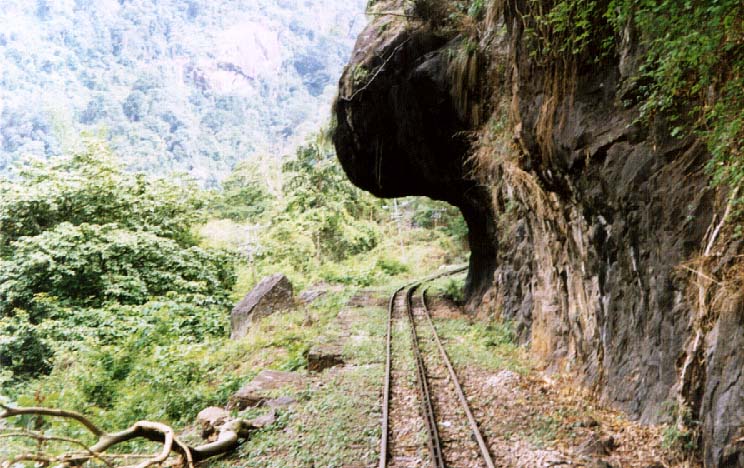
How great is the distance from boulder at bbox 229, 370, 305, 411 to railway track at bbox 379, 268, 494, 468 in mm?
1904

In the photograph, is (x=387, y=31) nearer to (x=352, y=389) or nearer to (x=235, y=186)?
(x=352, y=389)

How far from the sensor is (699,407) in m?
4.68

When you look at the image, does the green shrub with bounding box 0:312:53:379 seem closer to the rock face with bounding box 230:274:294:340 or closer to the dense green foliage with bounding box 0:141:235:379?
the dense green foliage with bounding box 0:141:235:379

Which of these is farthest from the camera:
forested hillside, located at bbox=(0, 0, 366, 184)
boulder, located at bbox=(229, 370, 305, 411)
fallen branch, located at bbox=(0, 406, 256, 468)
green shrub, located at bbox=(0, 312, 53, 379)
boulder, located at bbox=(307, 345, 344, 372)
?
forested hillside, located at bbox=(0, 0, 366, 184)

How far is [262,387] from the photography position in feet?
30.5

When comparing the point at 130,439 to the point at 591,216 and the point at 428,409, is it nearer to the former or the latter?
the point at 428,409

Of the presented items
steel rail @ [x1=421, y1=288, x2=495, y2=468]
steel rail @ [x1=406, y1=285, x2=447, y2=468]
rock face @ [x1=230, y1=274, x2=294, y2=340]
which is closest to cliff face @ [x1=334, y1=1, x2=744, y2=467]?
steel rail @ [x1=421, y1=288, x2=495, y2=468]

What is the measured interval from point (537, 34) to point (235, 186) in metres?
40.3

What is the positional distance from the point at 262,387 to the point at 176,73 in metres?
144

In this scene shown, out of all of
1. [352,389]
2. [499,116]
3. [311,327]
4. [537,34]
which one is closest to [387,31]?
[499,116]

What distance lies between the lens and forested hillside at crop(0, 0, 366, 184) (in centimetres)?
7925

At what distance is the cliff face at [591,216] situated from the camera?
15.5 ft

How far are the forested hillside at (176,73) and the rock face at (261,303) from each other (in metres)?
42.4

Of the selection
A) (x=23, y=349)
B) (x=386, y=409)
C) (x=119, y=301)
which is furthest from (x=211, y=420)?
(x=119, y=301)
